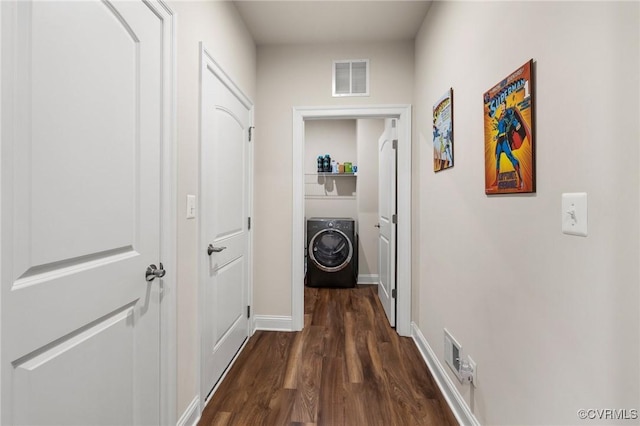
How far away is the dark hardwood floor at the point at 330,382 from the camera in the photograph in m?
1.60

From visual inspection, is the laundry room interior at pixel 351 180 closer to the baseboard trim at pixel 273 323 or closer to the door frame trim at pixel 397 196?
the door frame trim at pixel 397 196

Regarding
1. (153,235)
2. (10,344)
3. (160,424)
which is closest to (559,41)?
(153,235)

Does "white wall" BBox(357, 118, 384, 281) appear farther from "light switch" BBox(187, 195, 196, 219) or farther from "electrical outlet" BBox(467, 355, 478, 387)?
"light switch" BBox(187, 195, 196, 219)

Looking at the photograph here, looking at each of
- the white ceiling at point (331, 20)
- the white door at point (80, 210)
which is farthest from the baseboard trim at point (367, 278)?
the white door at point (80, 210)

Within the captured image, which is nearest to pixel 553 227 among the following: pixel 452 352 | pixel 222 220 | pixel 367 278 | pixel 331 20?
pixel 452 352

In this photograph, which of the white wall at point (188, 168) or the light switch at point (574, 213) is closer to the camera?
the light switch at point (574, 213)

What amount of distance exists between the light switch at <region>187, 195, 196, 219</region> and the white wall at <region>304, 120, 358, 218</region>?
9.74 feet

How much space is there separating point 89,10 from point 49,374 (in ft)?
3.40

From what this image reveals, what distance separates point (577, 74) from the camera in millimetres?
847

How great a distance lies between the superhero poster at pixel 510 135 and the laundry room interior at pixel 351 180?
289cm

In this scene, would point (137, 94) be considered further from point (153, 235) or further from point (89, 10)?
point (153, 235)

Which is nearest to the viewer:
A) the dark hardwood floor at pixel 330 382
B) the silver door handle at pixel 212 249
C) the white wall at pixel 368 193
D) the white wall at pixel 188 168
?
the white wall at pixel 188 168

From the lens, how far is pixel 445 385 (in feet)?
5.82

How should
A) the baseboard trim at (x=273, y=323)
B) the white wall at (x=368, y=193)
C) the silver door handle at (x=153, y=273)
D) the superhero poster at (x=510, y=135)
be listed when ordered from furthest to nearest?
the white wall at (x=368, y=193) → the baseboard trim at (x=273, y=323) → the silver door handle at (x=153, y=273) → the superhero poster at (x=510, y=135)
